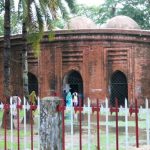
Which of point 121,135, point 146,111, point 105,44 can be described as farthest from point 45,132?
point 105,44

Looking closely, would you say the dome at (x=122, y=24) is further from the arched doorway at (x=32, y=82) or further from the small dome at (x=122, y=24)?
the arched doorway at (x=32, y=82)

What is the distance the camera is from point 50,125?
4996 mm

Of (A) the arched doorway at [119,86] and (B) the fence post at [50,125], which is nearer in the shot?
(B) the fence post at [50,125]

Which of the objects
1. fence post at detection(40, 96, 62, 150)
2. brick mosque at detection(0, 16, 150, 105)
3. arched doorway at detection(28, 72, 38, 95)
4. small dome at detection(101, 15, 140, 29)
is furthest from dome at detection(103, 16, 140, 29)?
fence post at detection(40, 96, 62, 150)

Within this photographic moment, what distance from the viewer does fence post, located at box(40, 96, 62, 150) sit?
4977mm

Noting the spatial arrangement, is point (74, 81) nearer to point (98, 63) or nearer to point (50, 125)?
A: point (98, 63)

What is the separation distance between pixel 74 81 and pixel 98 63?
4.90 ft

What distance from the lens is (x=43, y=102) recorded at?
5.00 metres

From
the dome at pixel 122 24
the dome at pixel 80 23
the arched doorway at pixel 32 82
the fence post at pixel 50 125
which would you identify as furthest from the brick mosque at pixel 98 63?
the fence post at pixel 50 125

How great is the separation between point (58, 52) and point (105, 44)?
2122 mm

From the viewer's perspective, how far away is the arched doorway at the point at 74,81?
19875mm

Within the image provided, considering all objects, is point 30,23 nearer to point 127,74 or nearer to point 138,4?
point 127,74

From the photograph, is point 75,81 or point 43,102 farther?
point 75,81

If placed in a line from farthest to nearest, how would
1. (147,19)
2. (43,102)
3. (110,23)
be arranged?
(147,19)
(110,23)
(43,102)
